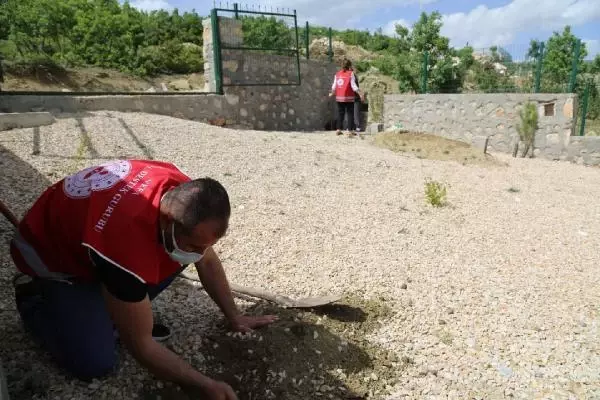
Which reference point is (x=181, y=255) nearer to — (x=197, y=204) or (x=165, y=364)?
(x=197, y=204)

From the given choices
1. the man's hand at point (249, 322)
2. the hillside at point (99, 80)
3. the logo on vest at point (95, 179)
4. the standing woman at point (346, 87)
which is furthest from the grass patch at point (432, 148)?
the logo on vest at point (95, 179)

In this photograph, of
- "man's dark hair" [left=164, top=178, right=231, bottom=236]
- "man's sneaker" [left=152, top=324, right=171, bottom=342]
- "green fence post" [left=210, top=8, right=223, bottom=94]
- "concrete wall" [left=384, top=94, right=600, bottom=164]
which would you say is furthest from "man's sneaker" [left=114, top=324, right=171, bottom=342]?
"concrete wall" [left=384, top=94, right=600, bottom=164]

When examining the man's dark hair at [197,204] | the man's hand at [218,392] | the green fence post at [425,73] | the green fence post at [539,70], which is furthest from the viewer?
the green fence post at [425,73]

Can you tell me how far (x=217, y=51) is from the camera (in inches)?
337

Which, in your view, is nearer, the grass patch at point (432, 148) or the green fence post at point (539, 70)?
the grass patch at point (432, 148)

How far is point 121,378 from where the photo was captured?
203cm

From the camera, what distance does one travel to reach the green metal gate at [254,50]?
8672 mm

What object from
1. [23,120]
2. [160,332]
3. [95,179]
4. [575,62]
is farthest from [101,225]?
[575,62]

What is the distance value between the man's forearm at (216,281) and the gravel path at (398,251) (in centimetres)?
25

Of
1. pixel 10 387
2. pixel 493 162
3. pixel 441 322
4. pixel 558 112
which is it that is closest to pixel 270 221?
pixel 441 322

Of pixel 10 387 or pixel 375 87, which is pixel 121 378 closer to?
pixel 10 387

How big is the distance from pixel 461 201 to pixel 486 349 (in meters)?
2.85

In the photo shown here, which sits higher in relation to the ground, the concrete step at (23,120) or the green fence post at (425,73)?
the green fence post at (425,73)

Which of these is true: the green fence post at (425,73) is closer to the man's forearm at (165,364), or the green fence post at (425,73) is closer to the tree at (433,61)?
the tree at (433,61)
